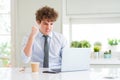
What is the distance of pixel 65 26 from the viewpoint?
3.82m

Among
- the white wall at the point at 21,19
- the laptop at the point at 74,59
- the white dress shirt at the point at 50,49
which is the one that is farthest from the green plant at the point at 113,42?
the laptop at the point at 74,59

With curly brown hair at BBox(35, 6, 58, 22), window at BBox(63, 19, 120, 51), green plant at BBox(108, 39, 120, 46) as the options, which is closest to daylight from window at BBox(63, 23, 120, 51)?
window at BBox(63, 19, 120, 51)

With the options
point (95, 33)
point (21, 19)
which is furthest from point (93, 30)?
point (21, 19)

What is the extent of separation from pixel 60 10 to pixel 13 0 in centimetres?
77

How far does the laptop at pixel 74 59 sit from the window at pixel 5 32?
2.14 m

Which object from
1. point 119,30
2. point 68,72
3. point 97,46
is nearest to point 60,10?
point 97,46

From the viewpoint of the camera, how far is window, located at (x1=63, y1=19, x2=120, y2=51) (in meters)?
4.12

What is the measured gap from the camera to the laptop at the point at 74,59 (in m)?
2.05

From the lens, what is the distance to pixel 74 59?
2080mm

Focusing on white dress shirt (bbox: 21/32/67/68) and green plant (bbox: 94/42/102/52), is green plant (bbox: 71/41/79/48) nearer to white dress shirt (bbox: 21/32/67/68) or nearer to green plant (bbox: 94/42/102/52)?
green plant (bbox: 94/42/102/52)

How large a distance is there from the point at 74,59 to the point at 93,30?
2.21m

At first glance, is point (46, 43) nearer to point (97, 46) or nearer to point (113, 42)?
point (97, 46)

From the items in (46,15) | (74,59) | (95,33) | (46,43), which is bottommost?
(74,59)

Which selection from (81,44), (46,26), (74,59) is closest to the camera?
(74,59)
